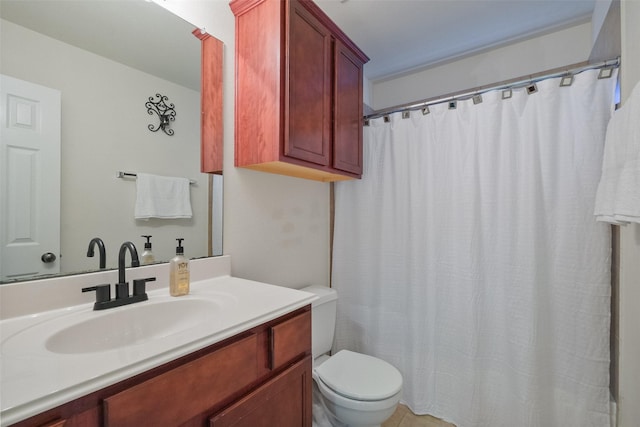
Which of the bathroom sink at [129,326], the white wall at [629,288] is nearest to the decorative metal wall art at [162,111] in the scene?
the bathroom sink at [129,326]

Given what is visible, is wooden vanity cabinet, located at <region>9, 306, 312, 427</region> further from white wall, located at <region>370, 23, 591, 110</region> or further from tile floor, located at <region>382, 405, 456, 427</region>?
white wall, located at <region>370, 23, 591, 110</region>

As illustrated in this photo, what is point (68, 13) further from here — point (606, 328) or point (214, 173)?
point (606, 328)

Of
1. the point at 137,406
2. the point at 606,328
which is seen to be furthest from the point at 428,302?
the point at 137,406

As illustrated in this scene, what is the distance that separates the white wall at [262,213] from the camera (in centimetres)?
131

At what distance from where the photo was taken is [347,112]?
5.45 ft

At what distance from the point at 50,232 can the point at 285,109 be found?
930 millimetres

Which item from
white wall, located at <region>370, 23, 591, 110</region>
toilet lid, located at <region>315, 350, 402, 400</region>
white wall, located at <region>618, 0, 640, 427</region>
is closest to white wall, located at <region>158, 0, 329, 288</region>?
toilet lid, located at <region>315, 350, 402, 400</region>

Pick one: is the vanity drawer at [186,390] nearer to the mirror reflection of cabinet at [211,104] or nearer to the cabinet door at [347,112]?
the mirror reflection of cabinet at [211,104]

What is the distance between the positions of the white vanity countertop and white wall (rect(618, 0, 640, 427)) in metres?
1.28

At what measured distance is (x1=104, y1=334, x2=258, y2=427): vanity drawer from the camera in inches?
21.3

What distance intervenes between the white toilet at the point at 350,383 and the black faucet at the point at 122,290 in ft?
2.41

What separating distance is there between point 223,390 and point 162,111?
1.05 metres

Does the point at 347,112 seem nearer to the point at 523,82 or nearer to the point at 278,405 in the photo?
the point at 523,82

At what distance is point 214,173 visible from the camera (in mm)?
1287
